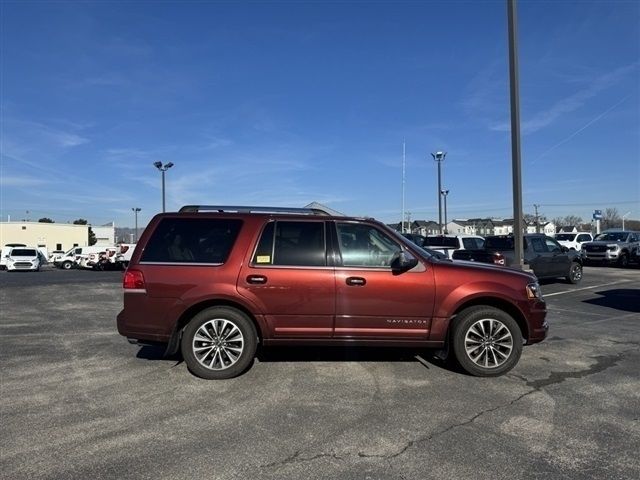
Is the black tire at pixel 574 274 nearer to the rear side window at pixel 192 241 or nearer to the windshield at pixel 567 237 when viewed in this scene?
the rear side window at pixel 192 241

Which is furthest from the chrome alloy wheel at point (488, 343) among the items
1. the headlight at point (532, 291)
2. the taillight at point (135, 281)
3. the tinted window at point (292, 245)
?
the taillight at point (135, 281)

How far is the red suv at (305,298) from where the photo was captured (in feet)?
20.4

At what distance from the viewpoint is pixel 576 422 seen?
4.81 metres

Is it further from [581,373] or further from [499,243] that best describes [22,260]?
[581,373]

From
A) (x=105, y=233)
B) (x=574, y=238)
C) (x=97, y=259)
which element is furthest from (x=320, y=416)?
(x=105, y=233)

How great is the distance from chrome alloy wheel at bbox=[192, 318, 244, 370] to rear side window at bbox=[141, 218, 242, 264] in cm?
74

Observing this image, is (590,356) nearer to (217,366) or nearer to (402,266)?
(402,266)

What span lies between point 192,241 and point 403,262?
246 cm

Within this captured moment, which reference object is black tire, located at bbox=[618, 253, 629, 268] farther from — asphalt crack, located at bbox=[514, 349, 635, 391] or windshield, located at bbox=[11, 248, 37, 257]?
windshield, located at bbox=[11, 248, 37, 257]

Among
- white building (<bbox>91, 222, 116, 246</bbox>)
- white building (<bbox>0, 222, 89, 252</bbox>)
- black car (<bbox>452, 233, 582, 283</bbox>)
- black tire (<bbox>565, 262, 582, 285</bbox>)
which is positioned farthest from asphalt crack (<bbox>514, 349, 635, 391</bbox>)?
white building (<bbox>91, 222, 116, 246</bbox>)

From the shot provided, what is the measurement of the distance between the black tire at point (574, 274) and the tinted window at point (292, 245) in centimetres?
1478

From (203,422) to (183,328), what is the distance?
170 cm

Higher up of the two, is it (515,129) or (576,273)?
(515,129)

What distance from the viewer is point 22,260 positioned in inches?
1513
